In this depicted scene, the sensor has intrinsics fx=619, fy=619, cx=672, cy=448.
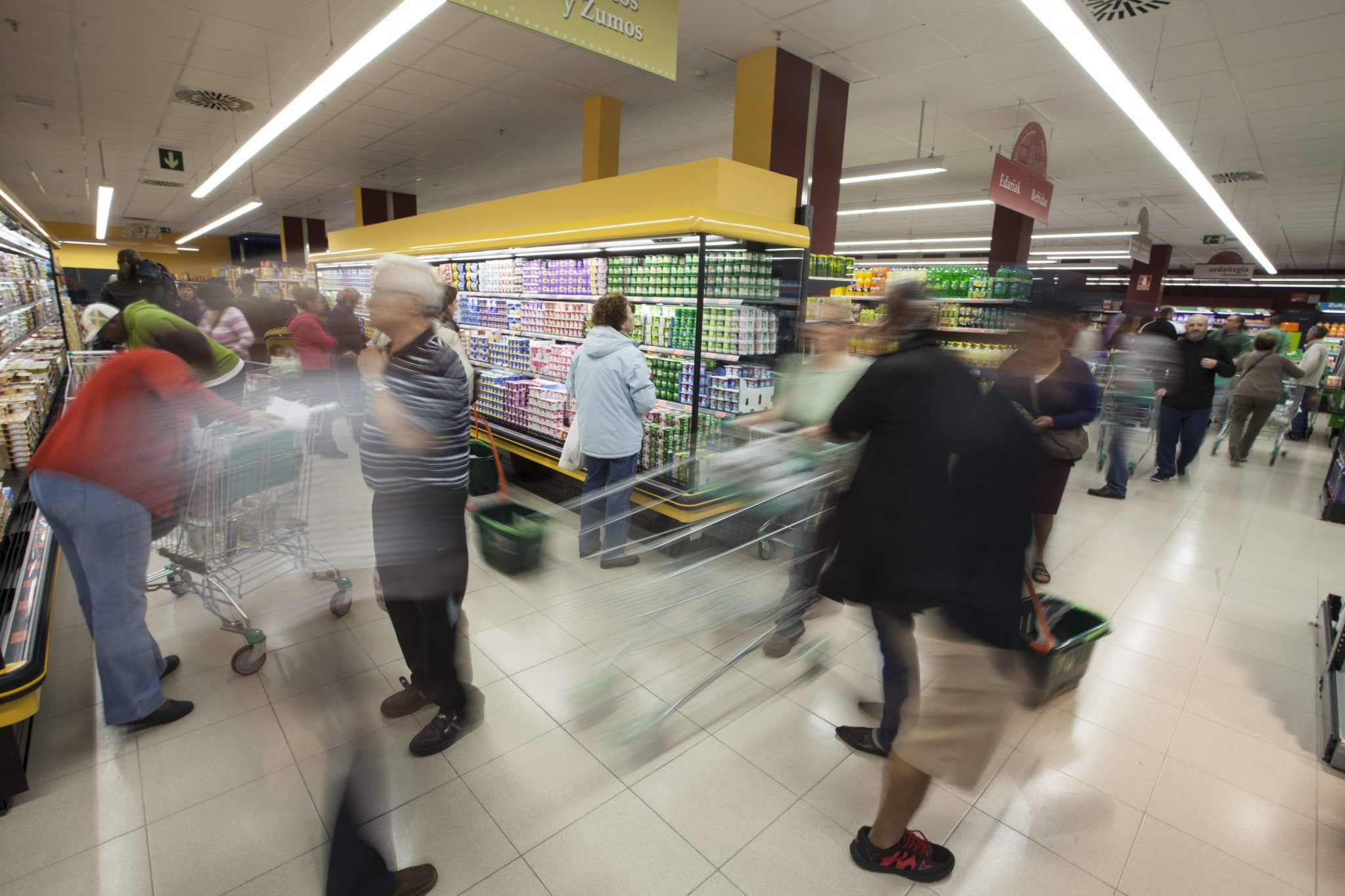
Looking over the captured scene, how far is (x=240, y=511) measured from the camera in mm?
2828

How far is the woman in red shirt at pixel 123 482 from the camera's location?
2.16 meters

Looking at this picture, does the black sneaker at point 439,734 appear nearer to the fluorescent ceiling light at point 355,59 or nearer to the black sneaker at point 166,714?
the black sneaker at point 166,714

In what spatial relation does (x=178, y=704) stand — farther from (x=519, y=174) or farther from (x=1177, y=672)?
(x=519, y=174)

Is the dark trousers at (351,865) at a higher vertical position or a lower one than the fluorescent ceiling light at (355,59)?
lower

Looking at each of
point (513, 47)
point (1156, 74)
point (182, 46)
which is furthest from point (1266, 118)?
point (182, 46)

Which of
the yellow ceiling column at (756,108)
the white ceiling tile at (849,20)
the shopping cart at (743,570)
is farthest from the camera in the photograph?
the yellow ceiling column at (756,108)

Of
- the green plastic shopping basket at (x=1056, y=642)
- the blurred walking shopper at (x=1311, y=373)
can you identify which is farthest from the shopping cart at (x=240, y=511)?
the blurred walking shopper at (x=1311, y=373)

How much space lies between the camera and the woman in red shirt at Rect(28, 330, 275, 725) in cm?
216

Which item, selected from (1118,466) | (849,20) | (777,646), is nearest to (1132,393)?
(1118,466)

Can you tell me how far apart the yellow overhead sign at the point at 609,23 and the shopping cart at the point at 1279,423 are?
8345 millimetres

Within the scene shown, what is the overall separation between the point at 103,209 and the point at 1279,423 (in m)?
23.3

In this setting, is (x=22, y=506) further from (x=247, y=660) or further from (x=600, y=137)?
(x=600, y=137)

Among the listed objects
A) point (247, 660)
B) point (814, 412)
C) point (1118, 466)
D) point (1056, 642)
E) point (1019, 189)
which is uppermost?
point (1019, 189)

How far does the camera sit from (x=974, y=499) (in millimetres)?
1665
